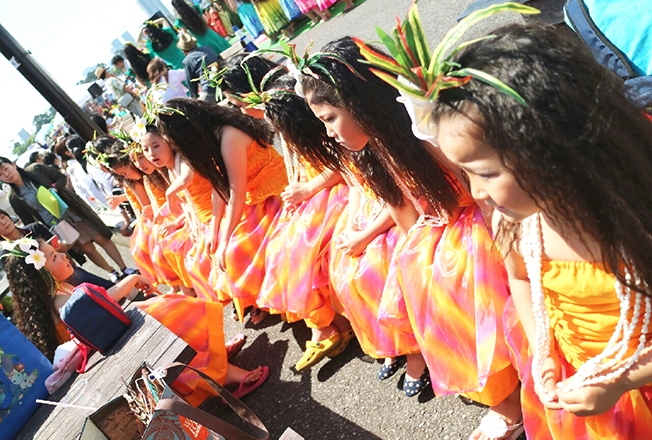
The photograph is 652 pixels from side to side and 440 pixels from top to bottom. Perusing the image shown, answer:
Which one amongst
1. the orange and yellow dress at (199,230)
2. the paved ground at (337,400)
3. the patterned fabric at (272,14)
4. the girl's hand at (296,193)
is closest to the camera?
the paved ground at (337,400)

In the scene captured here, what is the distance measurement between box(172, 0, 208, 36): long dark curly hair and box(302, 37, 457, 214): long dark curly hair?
585 cm

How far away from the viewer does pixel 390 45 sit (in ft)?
3.84

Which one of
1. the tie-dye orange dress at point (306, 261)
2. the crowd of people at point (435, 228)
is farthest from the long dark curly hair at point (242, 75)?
the tie-dye orange dress at point (306, 261)

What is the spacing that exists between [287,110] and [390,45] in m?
1.47

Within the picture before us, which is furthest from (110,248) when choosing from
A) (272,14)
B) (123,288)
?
(272,14)

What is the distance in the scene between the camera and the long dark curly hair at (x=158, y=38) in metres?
7.45

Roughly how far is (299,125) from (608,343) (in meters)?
1.74

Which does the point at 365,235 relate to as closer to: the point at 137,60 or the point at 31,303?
the point at 31,303

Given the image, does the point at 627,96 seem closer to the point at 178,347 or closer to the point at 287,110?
the point at 287,110

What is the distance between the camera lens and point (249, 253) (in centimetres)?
328

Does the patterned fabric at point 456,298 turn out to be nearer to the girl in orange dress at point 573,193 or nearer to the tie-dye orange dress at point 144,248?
the girl in orange dress at point 573,193

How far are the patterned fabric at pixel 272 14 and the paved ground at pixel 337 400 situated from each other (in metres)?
8.24

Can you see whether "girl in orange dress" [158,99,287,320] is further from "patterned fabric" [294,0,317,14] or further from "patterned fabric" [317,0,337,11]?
"patterned fabric" [294,0,317,14]

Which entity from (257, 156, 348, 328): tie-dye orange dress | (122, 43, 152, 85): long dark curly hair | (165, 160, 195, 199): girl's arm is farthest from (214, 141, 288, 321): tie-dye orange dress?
(122, 43, 152, 85): long dark curly hair
